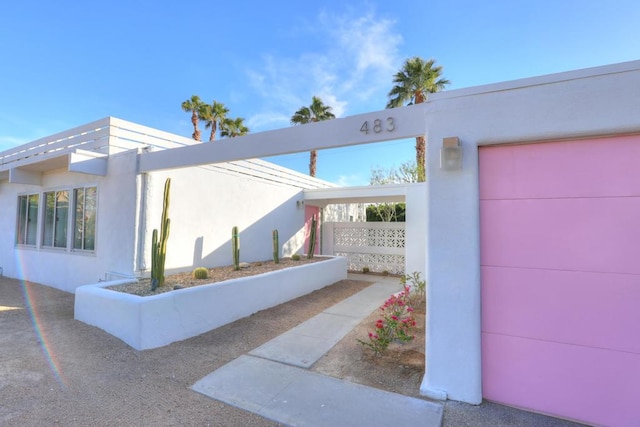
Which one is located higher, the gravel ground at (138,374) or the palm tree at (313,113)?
the palm tree at (313,113)

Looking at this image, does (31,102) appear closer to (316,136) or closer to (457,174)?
(316,136)

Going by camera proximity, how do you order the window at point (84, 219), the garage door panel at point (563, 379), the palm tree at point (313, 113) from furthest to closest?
the palm tree at point (313, 113)
the window at point (84, 219)
the garage door panel at point (563, 379)

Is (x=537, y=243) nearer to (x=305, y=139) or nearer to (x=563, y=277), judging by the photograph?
(x=563, y=277)

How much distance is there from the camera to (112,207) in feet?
23.5

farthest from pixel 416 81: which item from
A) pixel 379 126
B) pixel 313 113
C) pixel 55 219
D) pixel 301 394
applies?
pixel 55 219

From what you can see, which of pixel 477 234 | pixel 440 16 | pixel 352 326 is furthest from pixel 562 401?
pixel 440 16

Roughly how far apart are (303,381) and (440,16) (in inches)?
308

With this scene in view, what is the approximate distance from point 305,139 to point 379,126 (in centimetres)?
129

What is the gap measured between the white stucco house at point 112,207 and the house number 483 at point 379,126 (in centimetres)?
288

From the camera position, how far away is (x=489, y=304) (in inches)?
128

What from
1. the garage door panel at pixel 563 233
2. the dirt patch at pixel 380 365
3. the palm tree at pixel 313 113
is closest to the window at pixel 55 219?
the dirt patch at pixel 380 365

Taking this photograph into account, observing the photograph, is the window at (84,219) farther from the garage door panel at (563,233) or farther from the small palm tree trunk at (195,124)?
the small palm tree trunk at (195,124)

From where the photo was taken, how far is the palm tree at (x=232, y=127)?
910 inches

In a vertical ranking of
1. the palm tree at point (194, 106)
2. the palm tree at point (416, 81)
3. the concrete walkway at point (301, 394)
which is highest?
the palm tree at point (194, 106)
